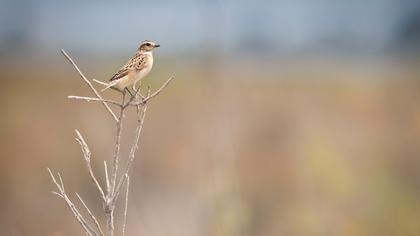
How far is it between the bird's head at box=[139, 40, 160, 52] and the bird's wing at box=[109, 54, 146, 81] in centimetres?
5

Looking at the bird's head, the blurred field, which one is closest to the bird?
the bird's head

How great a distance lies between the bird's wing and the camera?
3311 millimetres

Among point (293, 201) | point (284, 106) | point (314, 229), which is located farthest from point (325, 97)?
point (314, 229)

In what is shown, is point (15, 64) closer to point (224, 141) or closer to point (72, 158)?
point (72, 158)

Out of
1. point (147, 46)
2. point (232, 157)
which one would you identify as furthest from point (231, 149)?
point (147, 46)

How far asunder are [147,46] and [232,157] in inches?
411

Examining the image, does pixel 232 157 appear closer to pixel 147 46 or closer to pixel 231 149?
pixel 231 149

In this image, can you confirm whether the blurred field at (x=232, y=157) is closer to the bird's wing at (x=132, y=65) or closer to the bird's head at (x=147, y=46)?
the bird's wing at (x=132, y=65)

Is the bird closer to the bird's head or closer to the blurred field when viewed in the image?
the bird's head

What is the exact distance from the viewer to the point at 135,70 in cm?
333

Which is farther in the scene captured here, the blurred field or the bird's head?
the blurred field

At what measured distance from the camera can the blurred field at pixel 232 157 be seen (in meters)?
10.9

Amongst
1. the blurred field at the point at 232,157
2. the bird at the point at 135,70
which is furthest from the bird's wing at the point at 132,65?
the blurred field at the point at 232,157

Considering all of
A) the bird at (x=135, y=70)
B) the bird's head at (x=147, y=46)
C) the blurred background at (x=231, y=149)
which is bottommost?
the blurred background at (x=231, y=149)
